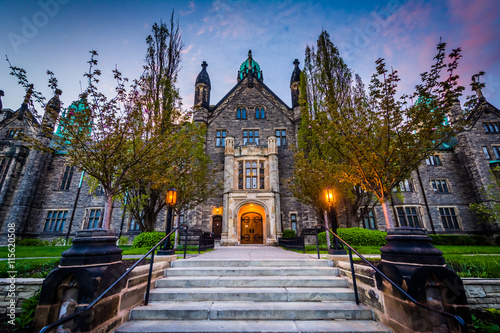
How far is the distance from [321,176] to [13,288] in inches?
471

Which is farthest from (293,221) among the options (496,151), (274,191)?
(496,151)

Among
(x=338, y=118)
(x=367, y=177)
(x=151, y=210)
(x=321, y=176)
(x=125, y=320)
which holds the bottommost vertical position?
(x=125, y=320)

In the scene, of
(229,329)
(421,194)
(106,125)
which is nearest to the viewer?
(229,329)

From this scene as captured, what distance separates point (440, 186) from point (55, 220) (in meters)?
37.9

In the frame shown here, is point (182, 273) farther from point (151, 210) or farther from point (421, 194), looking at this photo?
point (421, 194)

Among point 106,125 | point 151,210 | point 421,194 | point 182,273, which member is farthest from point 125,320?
point 421,194

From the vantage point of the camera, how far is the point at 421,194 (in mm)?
20016

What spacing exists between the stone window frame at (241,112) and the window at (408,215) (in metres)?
17.7

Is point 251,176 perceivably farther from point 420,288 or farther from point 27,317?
point 420,288

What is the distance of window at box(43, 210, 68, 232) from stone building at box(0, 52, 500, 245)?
0.26ft

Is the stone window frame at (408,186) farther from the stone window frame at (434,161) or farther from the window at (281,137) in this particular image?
the window at (281,137)

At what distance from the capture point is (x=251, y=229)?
680 inches

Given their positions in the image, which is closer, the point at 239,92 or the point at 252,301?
the point at 252,301

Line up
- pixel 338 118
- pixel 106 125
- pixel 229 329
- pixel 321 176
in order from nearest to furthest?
pixel 229 329 → pixel 106 125 → pixel 338 118 → pixel 321 176
